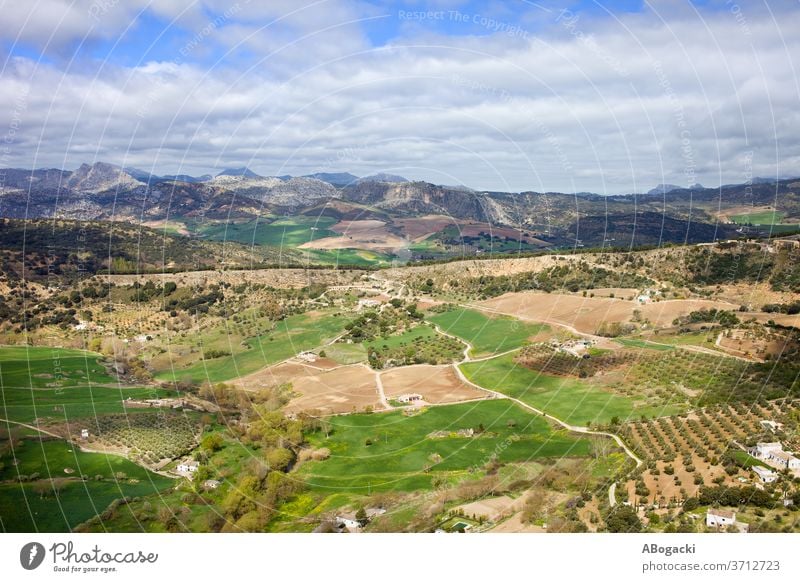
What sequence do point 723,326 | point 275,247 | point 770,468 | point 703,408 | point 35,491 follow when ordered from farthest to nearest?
point 275,247, point 723,326, point 703,408, point 35,491, point 770,468

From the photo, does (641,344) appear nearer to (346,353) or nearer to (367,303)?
(346,353)

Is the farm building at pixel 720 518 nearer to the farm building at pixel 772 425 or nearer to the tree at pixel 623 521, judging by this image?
the tree at pixel 623 521

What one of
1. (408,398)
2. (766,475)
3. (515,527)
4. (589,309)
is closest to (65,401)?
(408,398)

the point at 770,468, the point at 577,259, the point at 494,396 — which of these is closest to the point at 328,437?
the point at 494,396

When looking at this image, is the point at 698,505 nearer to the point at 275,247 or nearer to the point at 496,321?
the point at 496,321

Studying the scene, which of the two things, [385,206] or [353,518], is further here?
[385,206]

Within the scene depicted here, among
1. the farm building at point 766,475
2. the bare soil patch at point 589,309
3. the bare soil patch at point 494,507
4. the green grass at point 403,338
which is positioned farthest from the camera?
the green grass at point 403,338

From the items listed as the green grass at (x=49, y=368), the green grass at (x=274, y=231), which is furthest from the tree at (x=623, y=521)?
the green grass at (x=274, y=231)
